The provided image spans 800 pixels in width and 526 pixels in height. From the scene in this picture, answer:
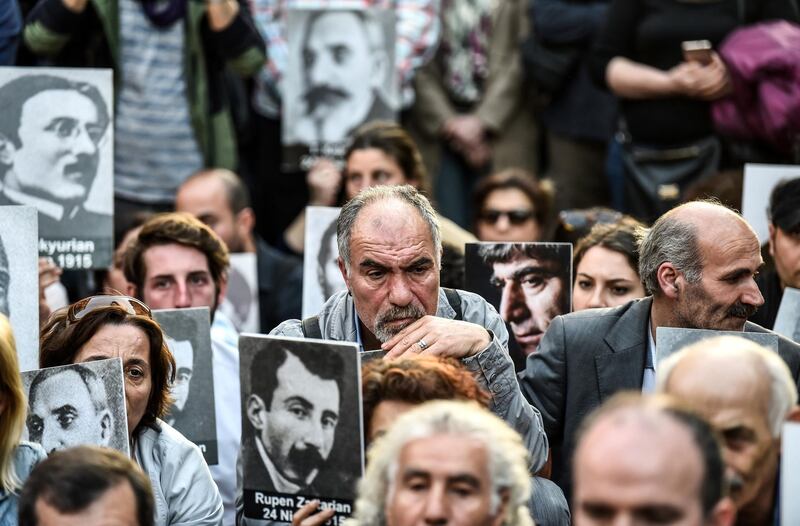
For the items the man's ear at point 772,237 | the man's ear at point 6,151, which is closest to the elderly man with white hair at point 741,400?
the man's ear at point 772,237

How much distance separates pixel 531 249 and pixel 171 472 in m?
2.05

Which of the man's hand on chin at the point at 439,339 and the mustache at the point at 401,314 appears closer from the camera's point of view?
the man's hand on chin at the point at 439,339

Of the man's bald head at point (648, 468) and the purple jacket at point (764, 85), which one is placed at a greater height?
the purple jacket at point (764, 85)

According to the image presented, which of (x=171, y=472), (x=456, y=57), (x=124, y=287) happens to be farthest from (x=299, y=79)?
(x=171, y=472)

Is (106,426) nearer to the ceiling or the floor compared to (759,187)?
nearer to the floor

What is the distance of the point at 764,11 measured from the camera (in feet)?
29.5

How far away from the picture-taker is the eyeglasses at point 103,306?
18.9ft

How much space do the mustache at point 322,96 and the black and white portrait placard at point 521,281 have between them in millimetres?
2649

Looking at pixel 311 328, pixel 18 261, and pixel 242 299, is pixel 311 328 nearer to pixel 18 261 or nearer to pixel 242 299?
pixel 18 261

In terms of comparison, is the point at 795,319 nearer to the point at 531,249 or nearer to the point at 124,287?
the point at 531,249

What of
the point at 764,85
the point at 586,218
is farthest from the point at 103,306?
the point at 764,85

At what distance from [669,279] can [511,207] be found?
2.63 meters

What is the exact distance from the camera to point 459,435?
4.32 meters

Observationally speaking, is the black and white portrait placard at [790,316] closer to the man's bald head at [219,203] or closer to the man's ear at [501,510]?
the man's ear at [501,510]
